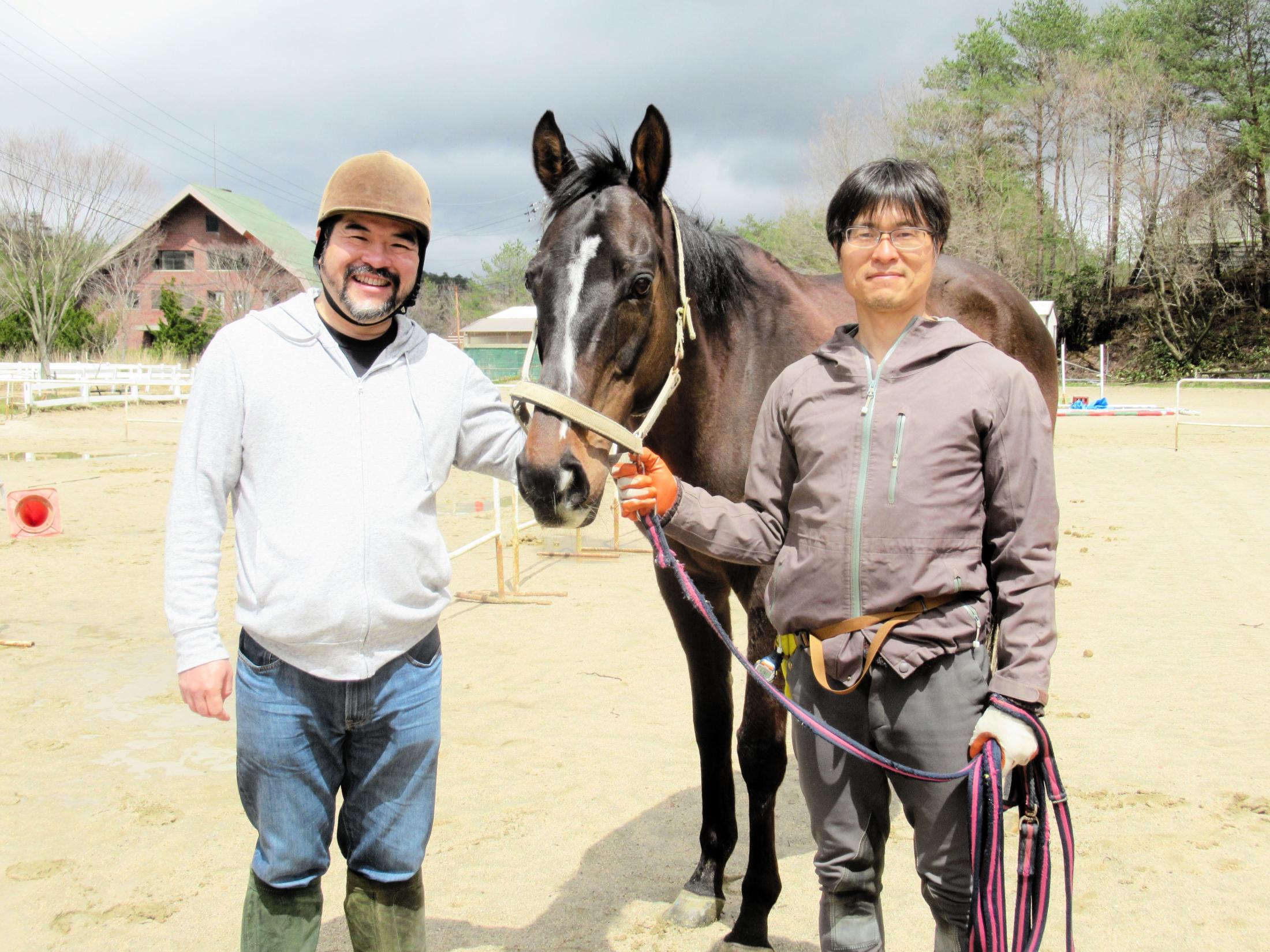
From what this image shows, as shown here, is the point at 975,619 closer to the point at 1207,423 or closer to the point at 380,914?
the point at 380,914

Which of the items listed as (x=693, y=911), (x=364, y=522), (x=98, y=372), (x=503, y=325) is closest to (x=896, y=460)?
(x=364, y=522)

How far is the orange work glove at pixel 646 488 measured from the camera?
1.96 meters

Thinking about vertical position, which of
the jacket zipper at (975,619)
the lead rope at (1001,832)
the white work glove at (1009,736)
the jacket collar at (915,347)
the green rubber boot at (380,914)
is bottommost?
the green rubber boot at (380,914)

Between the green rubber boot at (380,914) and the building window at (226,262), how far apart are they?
38.1 m

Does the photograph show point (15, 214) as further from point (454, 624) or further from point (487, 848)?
point (487, 848)

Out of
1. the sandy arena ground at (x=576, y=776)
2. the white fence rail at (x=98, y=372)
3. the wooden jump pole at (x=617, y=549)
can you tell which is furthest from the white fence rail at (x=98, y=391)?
the sandy arena ground at (x=576, y=776)

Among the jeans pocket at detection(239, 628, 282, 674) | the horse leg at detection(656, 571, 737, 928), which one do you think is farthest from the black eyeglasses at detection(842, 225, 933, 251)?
the jeans pocket at detection(239, 628, 282, 674)

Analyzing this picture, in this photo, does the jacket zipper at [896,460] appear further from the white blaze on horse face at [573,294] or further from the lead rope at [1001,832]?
the white blaze on horse face at [573,294]

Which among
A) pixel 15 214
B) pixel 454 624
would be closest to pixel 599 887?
pixel 454 624

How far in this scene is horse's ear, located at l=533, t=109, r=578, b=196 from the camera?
2.64 meters

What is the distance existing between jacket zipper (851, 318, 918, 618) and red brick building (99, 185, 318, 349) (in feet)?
119

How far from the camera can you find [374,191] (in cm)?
188

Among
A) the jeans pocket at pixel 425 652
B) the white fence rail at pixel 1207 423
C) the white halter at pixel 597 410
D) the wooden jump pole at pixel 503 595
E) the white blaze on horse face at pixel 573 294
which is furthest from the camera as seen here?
the white fence rail at pixel 1207 423

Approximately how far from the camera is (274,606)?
1.78 meters
